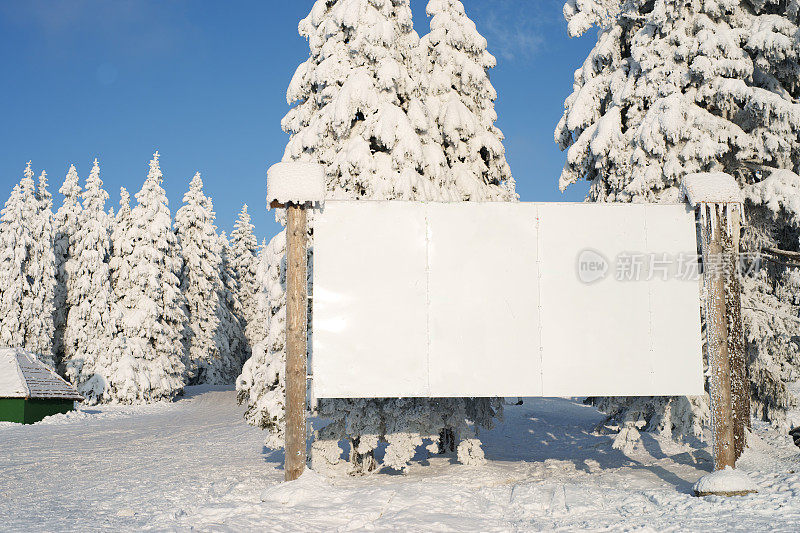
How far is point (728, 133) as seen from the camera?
11.4 meters

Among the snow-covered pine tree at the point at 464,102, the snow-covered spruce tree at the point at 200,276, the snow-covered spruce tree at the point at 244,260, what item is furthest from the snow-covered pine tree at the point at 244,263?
the snow-covered pine tree at the point at 464,102

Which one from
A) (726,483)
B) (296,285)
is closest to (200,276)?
(296,285)

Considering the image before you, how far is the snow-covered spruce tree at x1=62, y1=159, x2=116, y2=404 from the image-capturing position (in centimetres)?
2966

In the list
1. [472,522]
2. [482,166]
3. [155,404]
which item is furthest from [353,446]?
[155,404]

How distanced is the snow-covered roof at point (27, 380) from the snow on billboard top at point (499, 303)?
62.5ft

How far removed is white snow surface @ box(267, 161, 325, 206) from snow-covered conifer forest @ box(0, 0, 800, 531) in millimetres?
1636

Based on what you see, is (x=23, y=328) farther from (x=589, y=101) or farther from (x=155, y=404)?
(x=589, y=101)

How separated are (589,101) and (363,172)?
251 inches

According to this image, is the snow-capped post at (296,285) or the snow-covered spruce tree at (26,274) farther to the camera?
the snow-covered spruce tree at (26,274)

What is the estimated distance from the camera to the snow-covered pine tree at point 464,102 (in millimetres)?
15085

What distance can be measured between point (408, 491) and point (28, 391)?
1936 centimetres

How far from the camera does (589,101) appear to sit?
14078 mm
